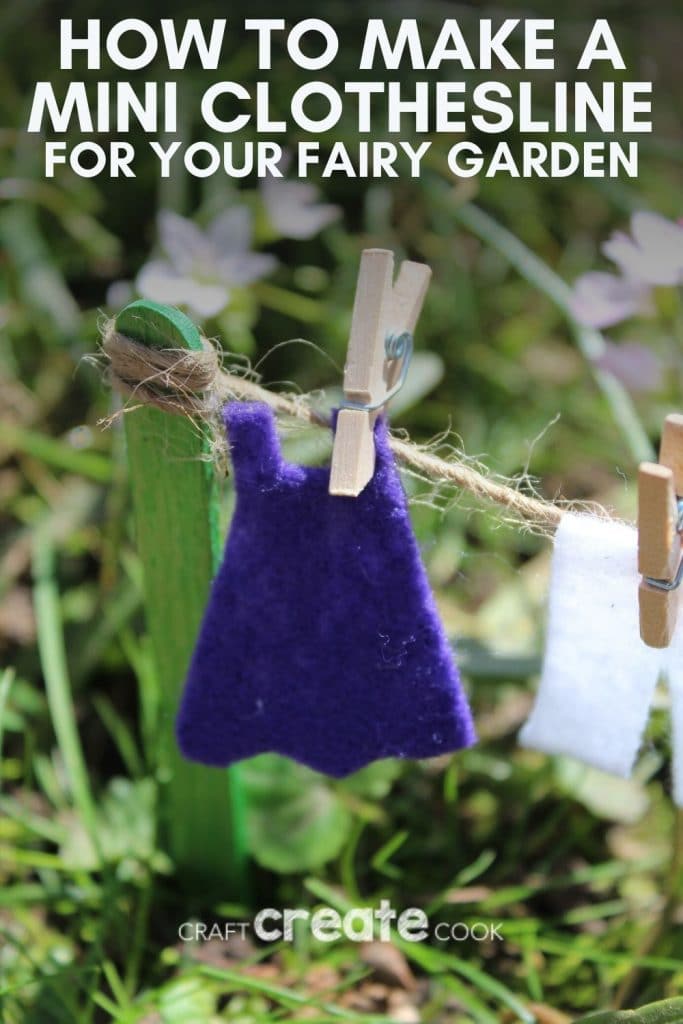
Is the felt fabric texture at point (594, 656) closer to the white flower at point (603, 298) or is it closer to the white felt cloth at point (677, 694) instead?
the white felt cloth at point (677, 694)

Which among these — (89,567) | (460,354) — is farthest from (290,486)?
(460,354)

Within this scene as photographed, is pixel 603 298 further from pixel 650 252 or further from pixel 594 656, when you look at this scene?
pixel 594 656

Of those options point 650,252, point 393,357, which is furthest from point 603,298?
point 393,357

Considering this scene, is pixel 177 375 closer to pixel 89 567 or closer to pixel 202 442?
pixel 202 442

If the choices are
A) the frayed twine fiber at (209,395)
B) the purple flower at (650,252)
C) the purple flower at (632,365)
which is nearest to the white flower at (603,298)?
the purple flower at (650,252)

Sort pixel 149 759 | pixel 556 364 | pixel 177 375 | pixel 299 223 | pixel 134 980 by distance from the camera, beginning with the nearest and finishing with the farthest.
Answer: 1. pixel 177 375
2. pixel 134 980
3. pixel 149 759
4. pixel 299 223
5. pixel 556 364

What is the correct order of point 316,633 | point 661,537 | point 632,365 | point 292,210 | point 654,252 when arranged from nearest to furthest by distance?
point 661,537 < point 316,633 < point 654,252 < point 632,365 < point 292,210
